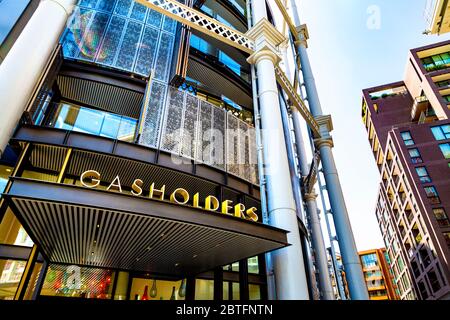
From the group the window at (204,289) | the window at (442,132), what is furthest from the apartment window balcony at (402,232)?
the window at (204,289)

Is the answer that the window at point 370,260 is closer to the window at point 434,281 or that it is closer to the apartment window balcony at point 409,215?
the apartment window balcony at point 409,215

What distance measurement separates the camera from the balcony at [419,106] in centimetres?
5594

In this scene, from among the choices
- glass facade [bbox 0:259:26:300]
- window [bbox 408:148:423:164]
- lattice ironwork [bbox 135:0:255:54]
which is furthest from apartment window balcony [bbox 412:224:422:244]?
glass facade [bbox 0:259:26:300]

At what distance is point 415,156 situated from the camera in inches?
1946

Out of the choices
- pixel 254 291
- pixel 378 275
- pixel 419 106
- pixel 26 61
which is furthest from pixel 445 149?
pixel 378 275

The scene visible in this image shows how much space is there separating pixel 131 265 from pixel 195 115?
23.3ft

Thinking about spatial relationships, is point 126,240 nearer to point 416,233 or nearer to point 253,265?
point 253,265

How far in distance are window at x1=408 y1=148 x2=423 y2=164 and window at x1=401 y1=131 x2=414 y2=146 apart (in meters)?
1.67

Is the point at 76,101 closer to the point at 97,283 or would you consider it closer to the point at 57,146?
the point at 57,146

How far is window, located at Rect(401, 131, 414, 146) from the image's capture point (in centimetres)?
5111

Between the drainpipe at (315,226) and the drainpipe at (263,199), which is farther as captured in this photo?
the drainpipe at (315,226)

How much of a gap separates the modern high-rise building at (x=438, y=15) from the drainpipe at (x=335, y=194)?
5.52 m

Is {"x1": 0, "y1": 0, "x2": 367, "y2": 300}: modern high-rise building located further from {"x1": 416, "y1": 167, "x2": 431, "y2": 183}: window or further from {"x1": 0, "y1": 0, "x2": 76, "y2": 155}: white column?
{"x1": 416, "y1": 167, "x2": 431, "y2": 183}: window

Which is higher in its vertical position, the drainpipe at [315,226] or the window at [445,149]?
the window at [445,149]
